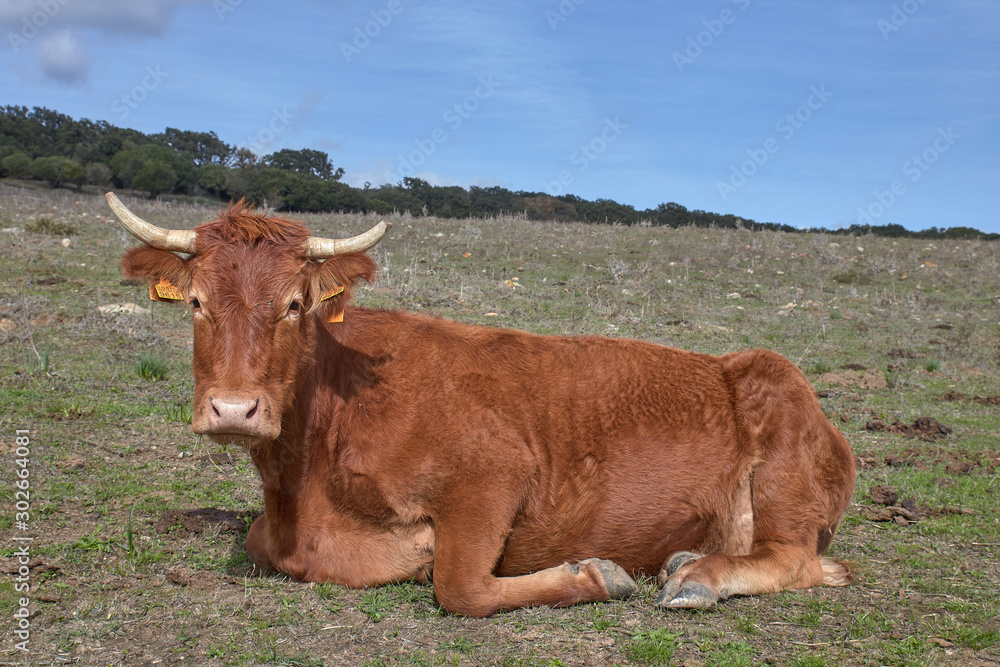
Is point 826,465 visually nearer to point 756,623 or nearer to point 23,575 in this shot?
point 756,623

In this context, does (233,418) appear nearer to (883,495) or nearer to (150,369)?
(883,495)

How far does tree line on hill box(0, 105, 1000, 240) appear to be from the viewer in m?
34.6

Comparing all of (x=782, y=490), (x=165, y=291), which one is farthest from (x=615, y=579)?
(x=165, y=291)

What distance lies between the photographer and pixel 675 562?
4.67 meters

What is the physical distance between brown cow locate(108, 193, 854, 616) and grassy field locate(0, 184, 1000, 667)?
21 centimetres

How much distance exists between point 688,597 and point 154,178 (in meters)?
42.3

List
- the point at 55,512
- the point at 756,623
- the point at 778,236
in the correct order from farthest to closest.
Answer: the point at 778,236 < the point at 55,512 < the point at 756,623

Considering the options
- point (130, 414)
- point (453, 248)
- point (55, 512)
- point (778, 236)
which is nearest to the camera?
point (55, 512)

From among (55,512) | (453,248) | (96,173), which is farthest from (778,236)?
(96,173)

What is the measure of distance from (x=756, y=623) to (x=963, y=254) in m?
24.3

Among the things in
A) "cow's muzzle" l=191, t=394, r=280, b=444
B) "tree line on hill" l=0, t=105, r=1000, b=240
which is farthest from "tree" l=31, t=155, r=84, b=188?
"cow's muzzle" l=191, t=394, r=280, b=444

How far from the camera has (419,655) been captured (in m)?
3.65

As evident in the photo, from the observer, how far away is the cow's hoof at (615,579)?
14.3 ft

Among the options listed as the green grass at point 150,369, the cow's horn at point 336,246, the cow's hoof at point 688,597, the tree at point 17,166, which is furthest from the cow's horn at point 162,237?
the tree at point 17,166
